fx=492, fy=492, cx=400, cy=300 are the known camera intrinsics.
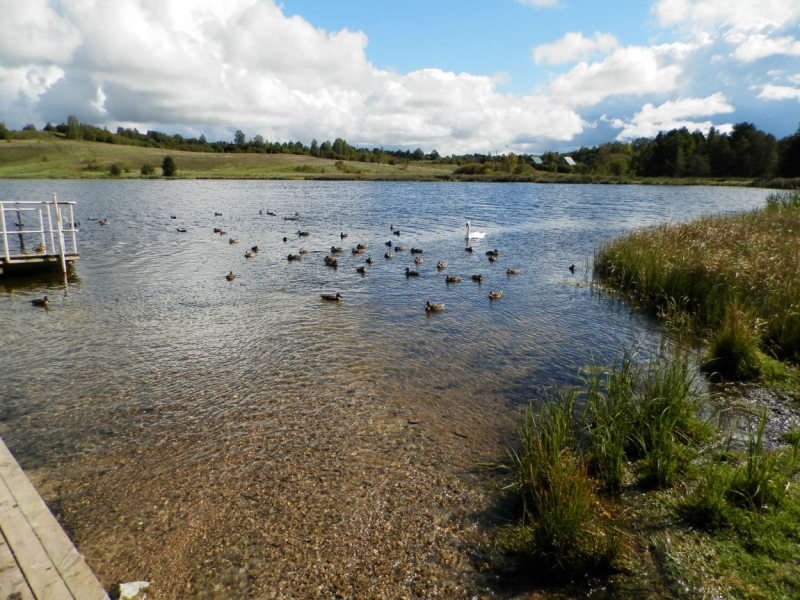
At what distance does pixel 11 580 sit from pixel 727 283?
13.2m

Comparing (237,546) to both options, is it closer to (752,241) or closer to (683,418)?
(683,418)

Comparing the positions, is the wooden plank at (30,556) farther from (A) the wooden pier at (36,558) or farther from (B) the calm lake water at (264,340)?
(B) the calm lake water at (264,340)

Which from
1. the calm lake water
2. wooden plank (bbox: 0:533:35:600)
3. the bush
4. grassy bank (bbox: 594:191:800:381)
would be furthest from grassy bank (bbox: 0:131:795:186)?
wooden plank (bbox: 0:533:35:600)

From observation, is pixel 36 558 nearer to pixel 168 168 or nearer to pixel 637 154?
pixel 168 168

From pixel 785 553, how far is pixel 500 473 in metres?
2.82

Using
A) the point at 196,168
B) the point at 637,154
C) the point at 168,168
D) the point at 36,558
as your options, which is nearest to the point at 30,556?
the point at 36,558

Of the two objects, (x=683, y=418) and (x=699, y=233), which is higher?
(x=699, y=233)

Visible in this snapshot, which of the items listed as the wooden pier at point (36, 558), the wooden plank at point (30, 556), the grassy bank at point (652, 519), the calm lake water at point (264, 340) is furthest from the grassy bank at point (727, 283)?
the wooden plank at point (30, 556)

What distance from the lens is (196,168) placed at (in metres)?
105

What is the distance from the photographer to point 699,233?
1636 centimetres

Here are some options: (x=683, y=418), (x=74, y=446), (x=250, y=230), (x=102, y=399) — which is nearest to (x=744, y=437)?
(x=683, y=418)

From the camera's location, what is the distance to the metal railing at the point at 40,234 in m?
16.8

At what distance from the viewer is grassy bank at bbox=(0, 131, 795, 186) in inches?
3565

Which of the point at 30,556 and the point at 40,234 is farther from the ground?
the point at 40,234
